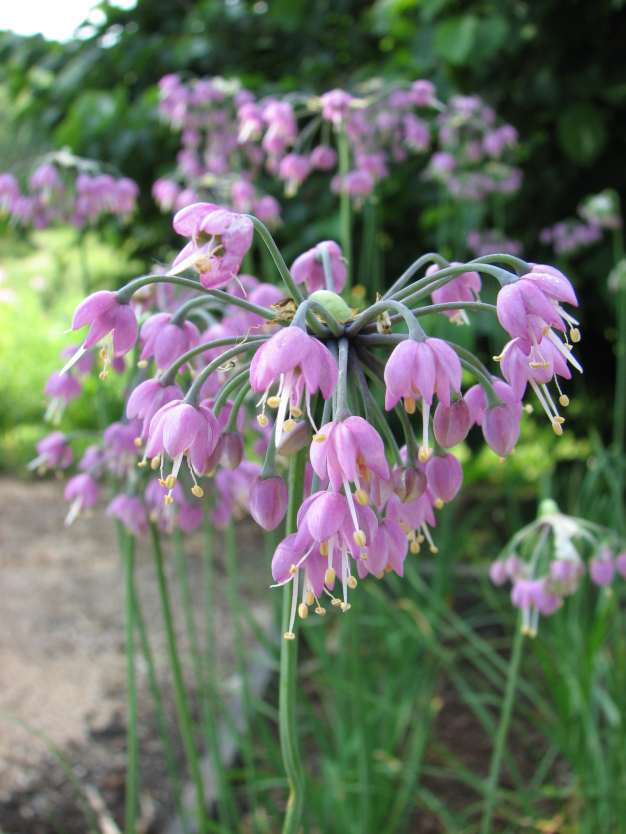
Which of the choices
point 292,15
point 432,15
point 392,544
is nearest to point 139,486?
point 392,544

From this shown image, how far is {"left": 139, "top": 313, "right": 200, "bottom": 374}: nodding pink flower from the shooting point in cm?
77

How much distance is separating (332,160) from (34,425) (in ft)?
15.7

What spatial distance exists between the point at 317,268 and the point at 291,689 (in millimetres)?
563

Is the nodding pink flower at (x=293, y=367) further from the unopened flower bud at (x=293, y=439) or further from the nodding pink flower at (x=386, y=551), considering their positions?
the nodding pink flower at (x=386, y=551)

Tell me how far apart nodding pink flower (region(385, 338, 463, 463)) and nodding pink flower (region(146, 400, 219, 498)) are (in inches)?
7.4

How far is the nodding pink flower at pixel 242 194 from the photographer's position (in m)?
2.20

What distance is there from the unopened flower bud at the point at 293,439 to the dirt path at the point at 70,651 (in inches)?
59.5

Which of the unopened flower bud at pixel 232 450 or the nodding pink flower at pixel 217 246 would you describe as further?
the unopened flower bud at pixel 232 450

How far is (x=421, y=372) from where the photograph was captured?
22.7 inches

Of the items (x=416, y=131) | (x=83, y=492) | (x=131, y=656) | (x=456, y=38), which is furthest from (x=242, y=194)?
(x=131, y=656)

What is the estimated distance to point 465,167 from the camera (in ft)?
8.73

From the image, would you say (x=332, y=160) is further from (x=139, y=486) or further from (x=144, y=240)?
(x=144, y=240)

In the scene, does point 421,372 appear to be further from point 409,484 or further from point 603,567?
point 603,567

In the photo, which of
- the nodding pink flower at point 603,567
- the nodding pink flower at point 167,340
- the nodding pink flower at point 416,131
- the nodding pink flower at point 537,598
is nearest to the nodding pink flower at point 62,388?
the nodding pink flower at point 167,340
